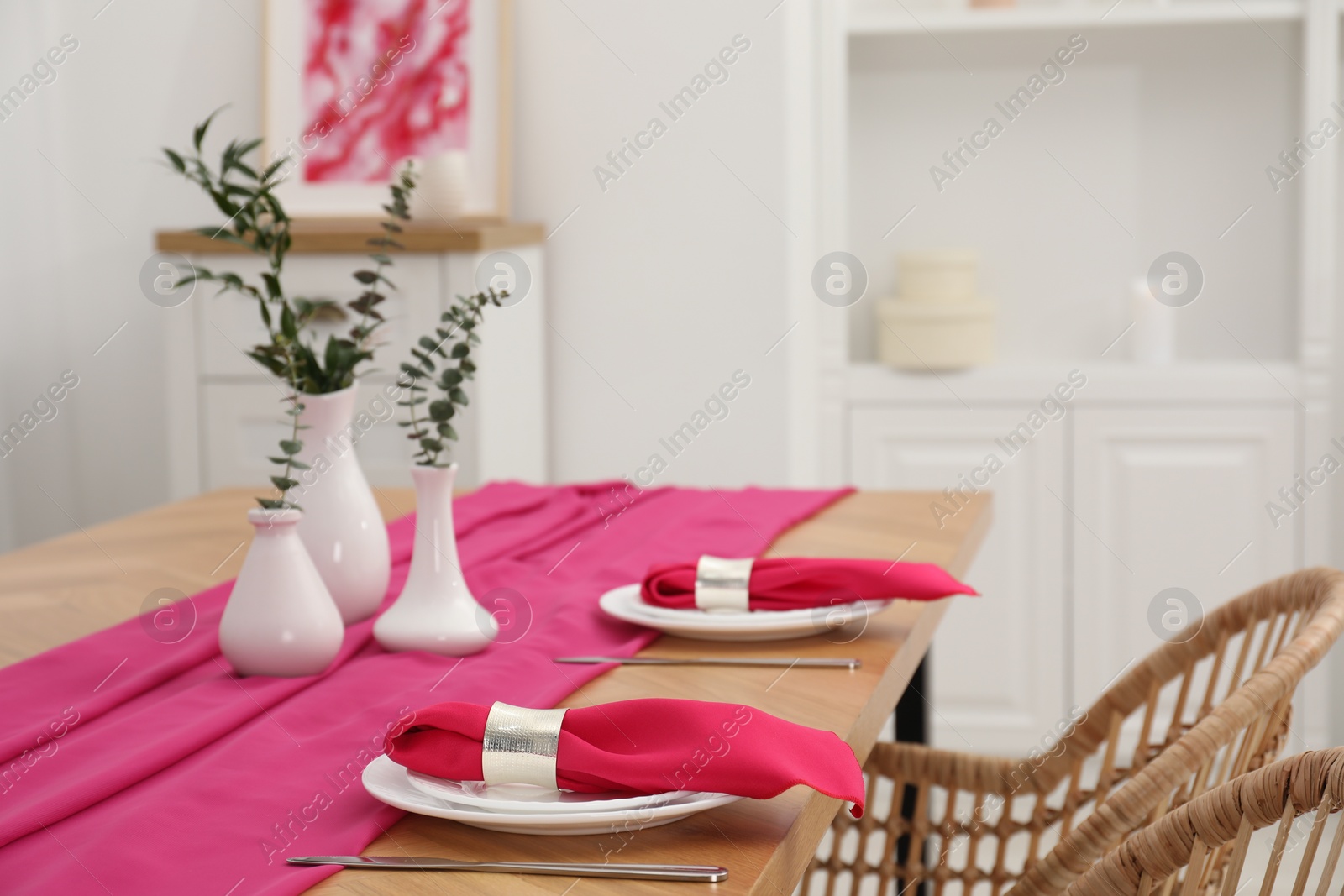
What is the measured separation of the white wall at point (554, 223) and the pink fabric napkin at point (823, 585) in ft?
5.11

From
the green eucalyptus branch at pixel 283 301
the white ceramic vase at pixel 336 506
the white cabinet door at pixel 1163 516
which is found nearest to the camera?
the green eucalyptus branch at pixel 283 301

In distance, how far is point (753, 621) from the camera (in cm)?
104

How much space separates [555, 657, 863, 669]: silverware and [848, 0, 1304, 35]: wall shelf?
2.10 metres

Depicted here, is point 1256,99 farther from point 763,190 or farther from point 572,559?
point 572,559

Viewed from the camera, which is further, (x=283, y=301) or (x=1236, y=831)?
(x=283, y=301)

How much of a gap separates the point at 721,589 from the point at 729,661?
0.35ft

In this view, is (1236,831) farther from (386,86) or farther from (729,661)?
(386,86)

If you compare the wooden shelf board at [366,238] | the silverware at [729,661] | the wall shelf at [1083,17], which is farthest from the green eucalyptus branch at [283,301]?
the wall shelf at [1083,17]

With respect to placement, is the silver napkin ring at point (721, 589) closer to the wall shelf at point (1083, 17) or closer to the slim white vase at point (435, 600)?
the slim white vase at point (435, 600)

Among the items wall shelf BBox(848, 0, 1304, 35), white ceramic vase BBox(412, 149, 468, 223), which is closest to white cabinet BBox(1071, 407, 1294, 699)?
wall shelf BBox(848, 0, 1304, 35)

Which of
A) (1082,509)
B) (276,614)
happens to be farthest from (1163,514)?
(276,614)

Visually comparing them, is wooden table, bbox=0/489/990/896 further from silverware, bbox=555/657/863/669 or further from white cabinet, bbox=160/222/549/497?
white cabinet, bbox=160/222/549/497

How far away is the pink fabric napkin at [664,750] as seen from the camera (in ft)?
2.19

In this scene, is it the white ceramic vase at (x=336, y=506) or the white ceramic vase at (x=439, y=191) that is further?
the white ceramic vase at (x=439, y=191)
